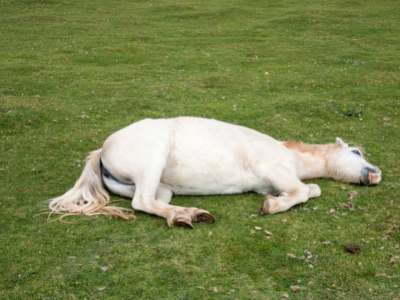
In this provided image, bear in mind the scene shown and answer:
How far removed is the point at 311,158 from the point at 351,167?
0.57 m

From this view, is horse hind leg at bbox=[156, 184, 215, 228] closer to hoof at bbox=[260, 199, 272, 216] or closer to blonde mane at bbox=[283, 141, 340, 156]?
hoof at bbox=[260, 199, 272, 216]

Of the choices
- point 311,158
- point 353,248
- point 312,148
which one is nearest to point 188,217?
point 353,248

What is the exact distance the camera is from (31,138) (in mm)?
9273

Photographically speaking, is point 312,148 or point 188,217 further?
point 312,148

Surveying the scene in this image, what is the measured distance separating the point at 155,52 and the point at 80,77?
4602 mm

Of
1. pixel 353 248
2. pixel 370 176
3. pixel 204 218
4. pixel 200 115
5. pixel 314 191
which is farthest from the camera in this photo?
pixel 200 115

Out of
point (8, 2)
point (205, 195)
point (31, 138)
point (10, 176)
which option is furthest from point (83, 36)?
point (205, 195)

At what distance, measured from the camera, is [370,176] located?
22.8ft

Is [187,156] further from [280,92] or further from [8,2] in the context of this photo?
[8,2]

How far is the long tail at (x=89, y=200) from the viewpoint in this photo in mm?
6113

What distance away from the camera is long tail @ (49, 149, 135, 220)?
611 centimetres

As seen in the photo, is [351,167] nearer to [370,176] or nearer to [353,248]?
[370,176]

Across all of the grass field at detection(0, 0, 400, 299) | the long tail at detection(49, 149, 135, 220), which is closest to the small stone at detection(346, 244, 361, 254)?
the grass field at detection(0, 0, 400, 299)

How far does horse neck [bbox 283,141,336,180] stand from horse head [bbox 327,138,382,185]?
0.24 feet
